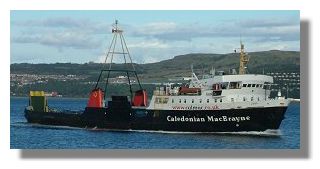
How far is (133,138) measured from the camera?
96.1 ft

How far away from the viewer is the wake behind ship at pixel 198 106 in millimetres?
29109

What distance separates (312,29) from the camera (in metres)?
21.8

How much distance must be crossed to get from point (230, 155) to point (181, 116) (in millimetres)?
8532

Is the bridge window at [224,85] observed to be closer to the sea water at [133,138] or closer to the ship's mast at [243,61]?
the ship's mast at [243,61]

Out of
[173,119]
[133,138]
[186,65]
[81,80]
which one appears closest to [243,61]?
[186,65]

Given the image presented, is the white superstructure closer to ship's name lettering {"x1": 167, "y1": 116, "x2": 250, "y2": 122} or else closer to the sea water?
ship's name lettering {"x1": 167, "y1": 116, "x2": 250, "y2": 122}

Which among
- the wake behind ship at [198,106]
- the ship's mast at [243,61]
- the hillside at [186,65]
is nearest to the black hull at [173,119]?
the wake behind ship at [198,106]

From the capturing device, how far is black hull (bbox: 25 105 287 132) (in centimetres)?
2922

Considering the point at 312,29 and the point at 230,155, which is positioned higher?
the point at 312,29
